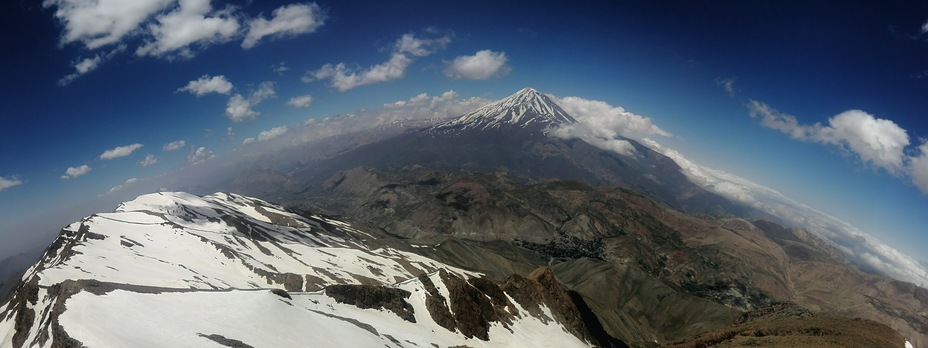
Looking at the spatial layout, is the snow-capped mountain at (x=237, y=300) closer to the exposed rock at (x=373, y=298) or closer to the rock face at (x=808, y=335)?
the exposed rock at (x=373, y=298)

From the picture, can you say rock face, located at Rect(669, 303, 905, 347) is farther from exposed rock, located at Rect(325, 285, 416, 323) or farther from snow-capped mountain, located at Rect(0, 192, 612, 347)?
exposed rock, located at Rect(325, 285, 416, 323)

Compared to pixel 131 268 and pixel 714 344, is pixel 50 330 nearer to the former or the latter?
pixel 131 268

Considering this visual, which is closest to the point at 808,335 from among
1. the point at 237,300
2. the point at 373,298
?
the point at 373,298

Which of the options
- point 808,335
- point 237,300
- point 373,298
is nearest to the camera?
point 237,300

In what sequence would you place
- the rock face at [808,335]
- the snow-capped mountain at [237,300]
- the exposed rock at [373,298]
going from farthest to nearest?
the exposed rock at [373,298] < the rock face at [808,335] < the snow-capped mountain at [237,300]

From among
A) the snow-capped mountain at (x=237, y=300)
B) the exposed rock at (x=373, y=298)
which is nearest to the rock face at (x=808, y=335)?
the snow-capped mountain at (x=237, y=300)

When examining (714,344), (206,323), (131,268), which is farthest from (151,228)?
(714,344)

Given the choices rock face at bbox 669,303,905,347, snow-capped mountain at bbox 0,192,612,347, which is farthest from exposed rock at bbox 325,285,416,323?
rock face at bbox 669,303,905,347

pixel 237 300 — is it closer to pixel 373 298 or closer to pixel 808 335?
pixel 373 298

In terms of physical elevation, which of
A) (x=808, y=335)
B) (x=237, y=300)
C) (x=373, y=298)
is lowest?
(x=373, y=298)
